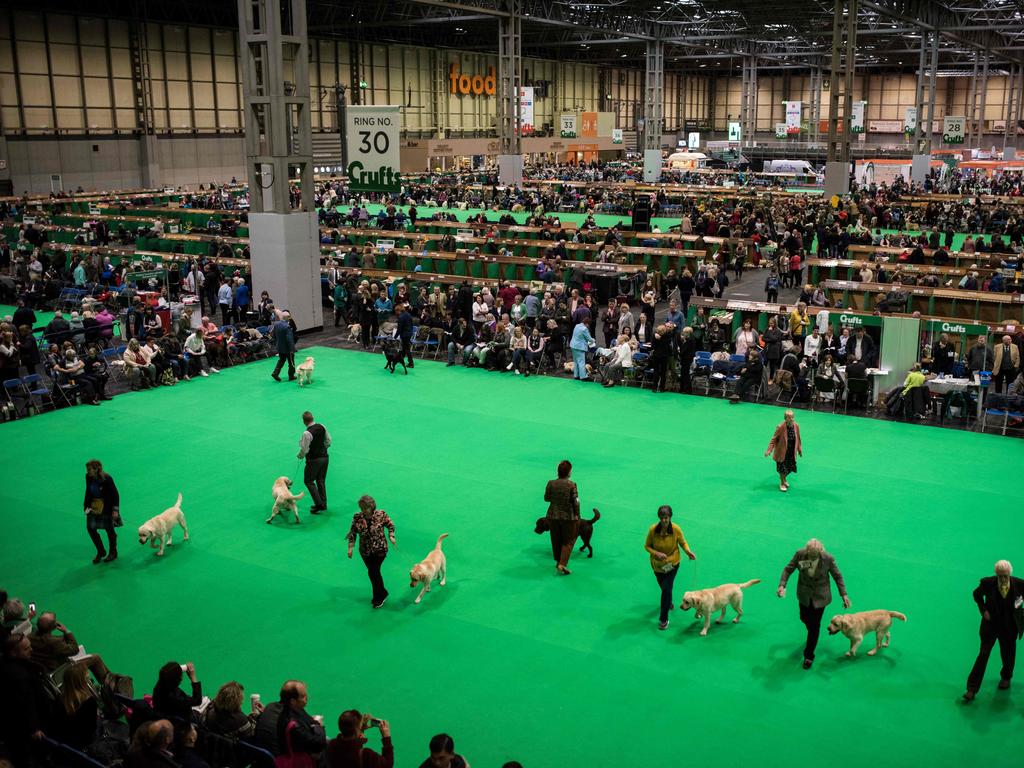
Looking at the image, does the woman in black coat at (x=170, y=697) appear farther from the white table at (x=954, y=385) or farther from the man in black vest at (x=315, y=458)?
the white table at (x=954, y=385)

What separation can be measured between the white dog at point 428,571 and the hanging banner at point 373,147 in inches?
341

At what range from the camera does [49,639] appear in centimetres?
794

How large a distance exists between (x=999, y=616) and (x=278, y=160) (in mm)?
19614

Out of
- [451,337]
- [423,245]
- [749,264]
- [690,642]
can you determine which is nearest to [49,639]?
[690,642]

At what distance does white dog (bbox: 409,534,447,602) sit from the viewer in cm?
1051

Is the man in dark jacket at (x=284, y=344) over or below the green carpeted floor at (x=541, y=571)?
over

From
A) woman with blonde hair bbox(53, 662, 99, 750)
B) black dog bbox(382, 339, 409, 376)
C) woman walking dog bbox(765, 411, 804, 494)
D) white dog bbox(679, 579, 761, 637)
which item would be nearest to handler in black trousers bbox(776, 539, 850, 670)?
white dog bbox(679, 579, 761, 637)

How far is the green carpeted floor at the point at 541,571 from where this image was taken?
8484 mm

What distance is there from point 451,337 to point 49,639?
14778mm

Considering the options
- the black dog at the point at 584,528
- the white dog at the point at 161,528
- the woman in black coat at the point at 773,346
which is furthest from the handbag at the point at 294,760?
the woman in black coat at the point at 773,346

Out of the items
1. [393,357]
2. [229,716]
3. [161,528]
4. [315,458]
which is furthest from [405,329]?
[229,716]

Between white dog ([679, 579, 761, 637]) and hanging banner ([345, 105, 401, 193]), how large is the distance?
33.9 ft

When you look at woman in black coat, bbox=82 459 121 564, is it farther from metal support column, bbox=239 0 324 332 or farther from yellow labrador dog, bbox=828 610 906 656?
metal support column, bbox=239 0 324 332

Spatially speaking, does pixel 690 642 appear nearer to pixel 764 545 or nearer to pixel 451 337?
pixel 764 545
